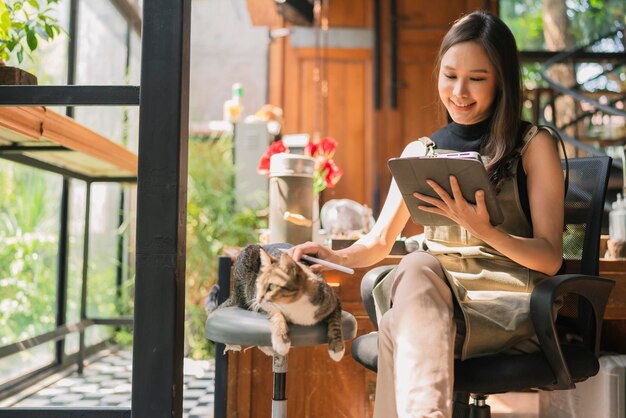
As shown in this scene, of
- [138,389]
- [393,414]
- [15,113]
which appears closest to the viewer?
[393,414]

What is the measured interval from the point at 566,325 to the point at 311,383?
90 cm

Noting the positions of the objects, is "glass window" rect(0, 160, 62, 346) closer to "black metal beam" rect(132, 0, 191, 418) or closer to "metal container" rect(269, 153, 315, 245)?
"metal container" rect(269, 153, 315, 245)

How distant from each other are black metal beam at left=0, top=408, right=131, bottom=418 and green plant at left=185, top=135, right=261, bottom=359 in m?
2.35

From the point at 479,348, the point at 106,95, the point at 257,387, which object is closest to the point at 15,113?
the point at 106,95

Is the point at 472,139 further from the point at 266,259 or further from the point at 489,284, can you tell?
the point at 266,259

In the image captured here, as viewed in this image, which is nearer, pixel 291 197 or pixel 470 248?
pixel 470 248

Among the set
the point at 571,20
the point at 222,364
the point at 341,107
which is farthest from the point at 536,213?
the point at 571,20

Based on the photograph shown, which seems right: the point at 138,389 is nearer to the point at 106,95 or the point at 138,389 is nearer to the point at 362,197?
the point at 106,95

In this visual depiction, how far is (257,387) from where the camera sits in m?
2.15

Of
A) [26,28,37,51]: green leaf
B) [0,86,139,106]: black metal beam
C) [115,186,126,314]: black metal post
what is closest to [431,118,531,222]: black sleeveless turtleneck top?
[0,86,139,106]: black metal beam

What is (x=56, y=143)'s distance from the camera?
7.34 feet

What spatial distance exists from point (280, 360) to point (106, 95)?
751mm

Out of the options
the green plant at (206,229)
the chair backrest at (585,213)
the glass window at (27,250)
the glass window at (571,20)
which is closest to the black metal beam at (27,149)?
the glass window at (27,250)

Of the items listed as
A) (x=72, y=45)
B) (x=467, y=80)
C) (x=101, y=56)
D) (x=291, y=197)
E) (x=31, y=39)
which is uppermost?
(x=101, y=56)
